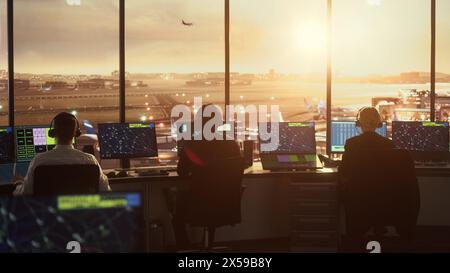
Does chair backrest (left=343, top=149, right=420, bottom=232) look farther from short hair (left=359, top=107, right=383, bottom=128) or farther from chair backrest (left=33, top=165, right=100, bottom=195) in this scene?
chair backrest (left=33, top=165, right=100, bottom=195)

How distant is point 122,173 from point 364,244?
92.2 inches

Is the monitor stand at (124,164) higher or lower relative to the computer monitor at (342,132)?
lower

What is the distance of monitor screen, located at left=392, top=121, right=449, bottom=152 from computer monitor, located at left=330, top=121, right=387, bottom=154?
0.19 meters


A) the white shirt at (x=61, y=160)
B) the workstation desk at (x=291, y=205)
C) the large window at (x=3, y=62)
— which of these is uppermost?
the large window at (x=3, y=62)

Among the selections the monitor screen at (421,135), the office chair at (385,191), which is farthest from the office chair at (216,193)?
the monitor screen at (421,135)

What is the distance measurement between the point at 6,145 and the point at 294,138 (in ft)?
9.34

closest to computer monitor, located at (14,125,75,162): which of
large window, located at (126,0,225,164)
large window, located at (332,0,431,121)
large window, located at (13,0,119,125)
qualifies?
large window, located at (13,0,119,125)

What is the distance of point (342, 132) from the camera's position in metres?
6.26

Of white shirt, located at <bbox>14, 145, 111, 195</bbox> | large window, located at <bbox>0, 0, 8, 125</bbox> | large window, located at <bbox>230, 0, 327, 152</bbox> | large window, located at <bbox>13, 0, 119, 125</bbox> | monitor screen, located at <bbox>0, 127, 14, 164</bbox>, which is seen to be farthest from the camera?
large window, located at <bbox>230, 0, 327, 152</bbox>

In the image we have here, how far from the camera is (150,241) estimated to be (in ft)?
20.1

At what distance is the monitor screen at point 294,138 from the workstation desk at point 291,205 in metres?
0.30

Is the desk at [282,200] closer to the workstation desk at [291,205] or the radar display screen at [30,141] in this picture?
the workstation desk at [291,205]

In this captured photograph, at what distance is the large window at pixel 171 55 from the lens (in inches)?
256

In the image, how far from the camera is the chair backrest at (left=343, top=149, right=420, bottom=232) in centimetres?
452
